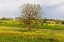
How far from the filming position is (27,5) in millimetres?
87438

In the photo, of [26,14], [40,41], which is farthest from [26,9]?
[40,41]

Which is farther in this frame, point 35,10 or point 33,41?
point 35,10

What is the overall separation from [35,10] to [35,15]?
1864mm

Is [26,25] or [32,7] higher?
[32,7]

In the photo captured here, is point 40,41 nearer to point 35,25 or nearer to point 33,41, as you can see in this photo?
point 33,41

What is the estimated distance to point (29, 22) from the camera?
85.8 meters

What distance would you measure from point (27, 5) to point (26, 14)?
3682mm

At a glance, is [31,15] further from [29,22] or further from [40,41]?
[40,41]

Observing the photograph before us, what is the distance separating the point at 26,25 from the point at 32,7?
7.17m

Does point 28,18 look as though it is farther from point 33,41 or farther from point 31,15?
point 33,41

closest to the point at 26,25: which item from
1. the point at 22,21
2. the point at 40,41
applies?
the point at 22,21

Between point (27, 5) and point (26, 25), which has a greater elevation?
point (27, 5)

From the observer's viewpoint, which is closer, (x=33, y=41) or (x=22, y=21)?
(x=33, y=41)

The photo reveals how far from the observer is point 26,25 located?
8794 cm
